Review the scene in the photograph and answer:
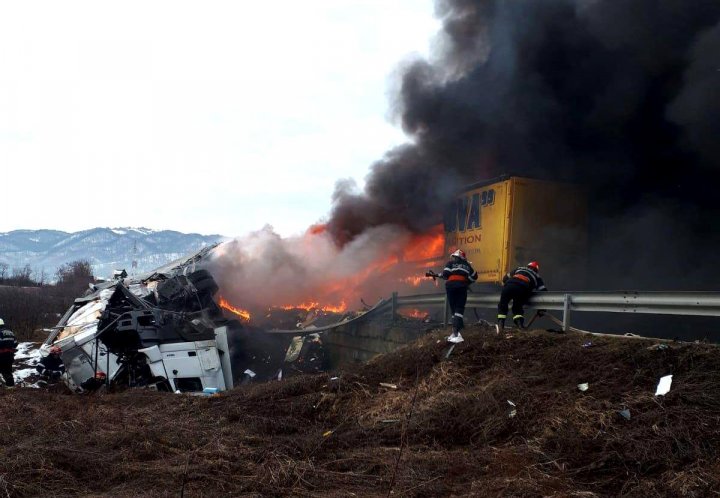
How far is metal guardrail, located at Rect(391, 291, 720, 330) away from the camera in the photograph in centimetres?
591

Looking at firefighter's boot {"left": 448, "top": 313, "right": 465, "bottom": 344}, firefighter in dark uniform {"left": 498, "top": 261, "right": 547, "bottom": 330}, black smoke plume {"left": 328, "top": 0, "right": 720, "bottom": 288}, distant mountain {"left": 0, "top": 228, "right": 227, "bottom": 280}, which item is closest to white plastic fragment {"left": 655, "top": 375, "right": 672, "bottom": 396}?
firefighter's boot {"left": 448, "top": 313, "right": 465, "bottom": 344}

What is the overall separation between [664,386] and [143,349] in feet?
24.9

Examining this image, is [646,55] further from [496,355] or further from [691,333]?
[496,355]

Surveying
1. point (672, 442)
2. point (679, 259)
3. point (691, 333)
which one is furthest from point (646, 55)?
point (672, 442)

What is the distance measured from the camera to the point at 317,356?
12.1m

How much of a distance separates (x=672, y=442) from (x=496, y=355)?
2736 mm

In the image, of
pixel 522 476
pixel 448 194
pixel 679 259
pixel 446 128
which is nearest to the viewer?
pixel 522 476

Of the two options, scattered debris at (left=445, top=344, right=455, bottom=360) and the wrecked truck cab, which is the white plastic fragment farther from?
the wrecked truck cab

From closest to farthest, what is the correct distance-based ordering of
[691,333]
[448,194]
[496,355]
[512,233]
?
1. [496,355]
2. [691,333]
3. [512,233]
4. [448,194]

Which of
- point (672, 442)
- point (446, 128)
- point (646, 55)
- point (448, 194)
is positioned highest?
point (646, 55)

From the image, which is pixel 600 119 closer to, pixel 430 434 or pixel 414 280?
pixel 414 280

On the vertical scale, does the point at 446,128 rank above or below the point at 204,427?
above

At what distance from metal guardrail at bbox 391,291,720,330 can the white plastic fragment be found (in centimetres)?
125

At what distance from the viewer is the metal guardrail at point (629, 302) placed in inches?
233
